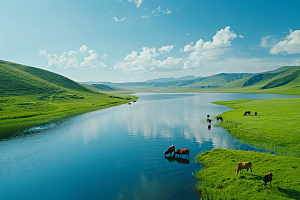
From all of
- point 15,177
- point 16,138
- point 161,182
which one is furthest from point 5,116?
point 161,182

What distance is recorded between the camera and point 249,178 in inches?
646

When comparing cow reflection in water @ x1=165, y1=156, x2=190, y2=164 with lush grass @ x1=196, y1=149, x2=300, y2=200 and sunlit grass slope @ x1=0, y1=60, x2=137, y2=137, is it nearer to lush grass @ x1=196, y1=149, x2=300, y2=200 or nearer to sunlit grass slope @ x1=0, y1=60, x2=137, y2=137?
lush grass @ x1=196, y1=149, x2=300, y2=200

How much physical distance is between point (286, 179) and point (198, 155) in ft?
36.6

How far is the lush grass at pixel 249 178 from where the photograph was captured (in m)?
14.1

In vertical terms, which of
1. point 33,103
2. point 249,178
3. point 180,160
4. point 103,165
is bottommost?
point 103,165

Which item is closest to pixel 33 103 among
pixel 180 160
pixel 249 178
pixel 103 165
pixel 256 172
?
pixel 103 165

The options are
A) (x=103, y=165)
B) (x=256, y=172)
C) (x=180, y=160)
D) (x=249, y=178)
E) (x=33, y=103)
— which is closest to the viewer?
(x=249, y=178)

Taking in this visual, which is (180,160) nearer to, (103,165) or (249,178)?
(249,178)

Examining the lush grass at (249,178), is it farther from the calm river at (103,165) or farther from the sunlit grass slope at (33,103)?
the sunlit grass slope at (33,103)

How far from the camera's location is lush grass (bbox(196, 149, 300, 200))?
46.4 ft

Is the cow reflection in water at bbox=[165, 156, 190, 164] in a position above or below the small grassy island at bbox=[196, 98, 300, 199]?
below

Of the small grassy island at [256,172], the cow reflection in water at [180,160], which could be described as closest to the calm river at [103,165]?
the cow reflection in water at [180,160]

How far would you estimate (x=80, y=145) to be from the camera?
32.3 meters

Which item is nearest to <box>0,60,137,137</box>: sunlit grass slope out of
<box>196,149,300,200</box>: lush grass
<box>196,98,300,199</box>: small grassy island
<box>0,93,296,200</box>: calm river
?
A: <box>0,93,296,200</box>: calm river
